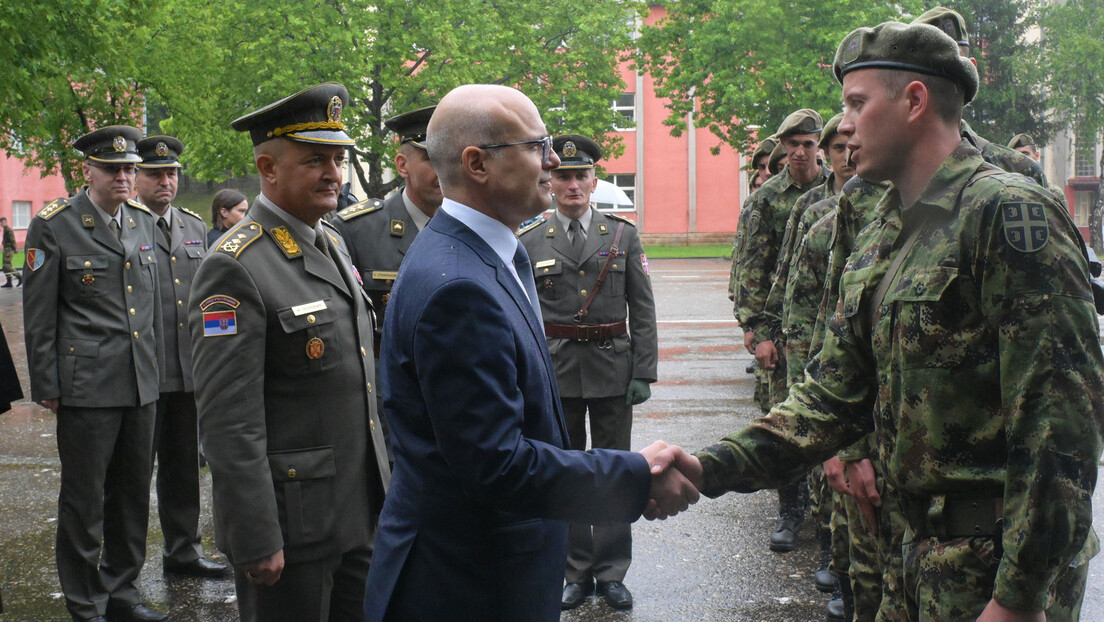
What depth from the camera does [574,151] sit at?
20.1 feet

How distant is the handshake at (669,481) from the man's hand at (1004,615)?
780 mm

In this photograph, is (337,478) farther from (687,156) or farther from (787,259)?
(687,156)

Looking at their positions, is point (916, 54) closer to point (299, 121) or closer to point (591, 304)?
point (299, 121)

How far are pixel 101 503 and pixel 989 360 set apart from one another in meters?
4.50

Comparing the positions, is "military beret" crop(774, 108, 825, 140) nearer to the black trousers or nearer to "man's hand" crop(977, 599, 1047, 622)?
the black trousers

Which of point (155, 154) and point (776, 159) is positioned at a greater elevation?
point (155, 154)

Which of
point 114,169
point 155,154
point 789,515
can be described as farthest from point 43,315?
point 789,515

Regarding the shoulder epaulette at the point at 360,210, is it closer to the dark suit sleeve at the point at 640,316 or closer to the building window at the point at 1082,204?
the dark suit sleeve at the point at 640,316

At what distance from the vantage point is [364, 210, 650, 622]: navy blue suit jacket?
2.42 m

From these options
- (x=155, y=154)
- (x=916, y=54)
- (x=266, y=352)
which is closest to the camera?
(x=916, y=54)

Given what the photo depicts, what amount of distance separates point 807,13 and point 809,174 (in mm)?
31391

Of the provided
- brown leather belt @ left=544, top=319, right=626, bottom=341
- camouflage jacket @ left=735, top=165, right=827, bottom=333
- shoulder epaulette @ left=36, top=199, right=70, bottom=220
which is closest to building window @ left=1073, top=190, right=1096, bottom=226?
camouflage jacket @ left=735, top=165, right=827, bottom=333

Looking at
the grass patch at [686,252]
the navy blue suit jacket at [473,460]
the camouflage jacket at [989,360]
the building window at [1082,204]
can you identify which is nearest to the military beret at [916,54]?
the camouflage jacket at [989,360]

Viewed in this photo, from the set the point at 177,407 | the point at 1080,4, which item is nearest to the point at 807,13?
the point at 1080,4
